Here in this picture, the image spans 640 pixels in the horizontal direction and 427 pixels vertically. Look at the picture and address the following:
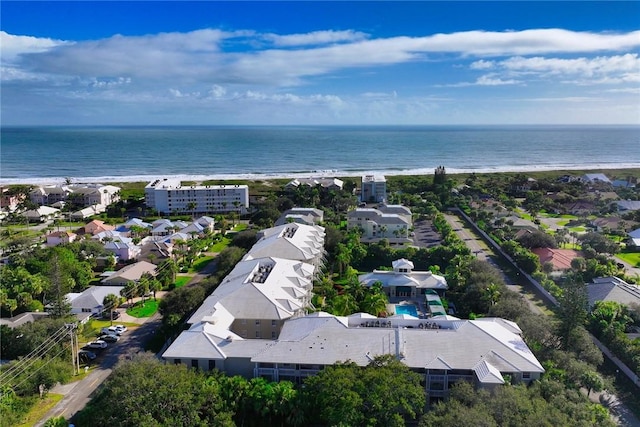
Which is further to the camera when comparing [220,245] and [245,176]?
[245,176]

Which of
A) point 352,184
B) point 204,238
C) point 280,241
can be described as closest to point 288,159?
point 352,184

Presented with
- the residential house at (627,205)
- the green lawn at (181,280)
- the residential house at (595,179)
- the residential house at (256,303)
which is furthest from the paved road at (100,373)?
the residential house at (595,179)

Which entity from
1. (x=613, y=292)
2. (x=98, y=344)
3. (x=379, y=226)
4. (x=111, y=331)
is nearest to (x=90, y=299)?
(x=111, y=331)

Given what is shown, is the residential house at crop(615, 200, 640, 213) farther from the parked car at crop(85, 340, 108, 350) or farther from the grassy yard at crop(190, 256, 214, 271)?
the parked car at crop(85, 340, 108, 350)

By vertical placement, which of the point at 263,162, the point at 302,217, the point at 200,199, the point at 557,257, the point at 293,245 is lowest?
the point at 557,257

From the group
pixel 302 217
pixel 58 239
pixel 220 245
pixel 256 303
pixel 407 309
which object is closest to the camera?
pixel 256 303

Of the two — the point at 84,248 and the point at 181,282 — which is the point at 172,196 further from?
the point at 181,282

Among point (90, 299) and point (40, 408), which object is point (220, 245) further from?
point (40, 408)
